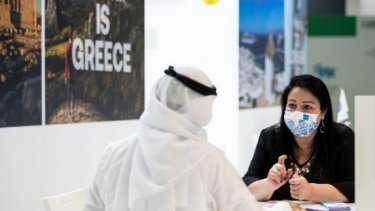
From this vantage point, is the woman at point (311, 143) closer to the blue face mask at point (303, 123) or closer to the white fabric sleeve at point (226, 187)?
the blue face mask at point (303, 123)

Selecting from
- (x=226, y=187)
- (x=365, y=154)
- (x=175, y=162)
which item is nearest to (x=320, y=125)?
(x=365, y=154)

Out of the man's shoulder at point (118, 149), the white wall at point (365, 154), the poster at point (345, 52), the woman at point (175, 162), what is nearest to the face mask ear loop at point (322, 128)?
the white wall at point (365, 154)

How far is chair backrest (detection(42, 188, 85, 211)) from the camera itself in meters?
2.50

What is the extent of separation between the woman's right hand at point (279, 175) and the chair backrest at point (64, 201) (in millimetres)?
861

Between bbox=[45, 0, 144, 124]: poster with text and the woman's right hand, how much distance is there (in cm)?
149

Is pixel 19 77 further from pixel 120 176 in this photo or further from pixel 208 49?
pixel 208 49

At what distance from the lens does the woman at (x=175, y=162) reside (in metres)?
1.89

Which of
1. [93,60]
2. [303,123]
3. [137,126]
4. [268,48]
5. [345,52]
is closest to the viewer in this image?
[303,123]

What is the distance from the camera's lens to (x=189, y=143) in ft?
6.27

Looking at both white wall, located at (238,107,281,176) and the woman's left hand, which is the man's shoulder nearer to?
the woman's left hand

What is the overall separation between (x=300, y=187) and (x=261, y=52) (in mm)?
3867

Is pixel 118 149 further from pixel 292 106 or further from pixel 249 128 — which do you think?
pixel 249 128

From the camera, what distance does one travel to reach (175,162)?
1.90m

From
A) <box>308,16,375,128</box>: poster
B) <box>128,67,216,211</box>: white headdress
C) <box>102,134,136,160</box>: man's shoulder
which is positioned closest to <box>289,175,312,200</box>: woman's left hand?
<box>128,67,216,211</box>: white headdress
